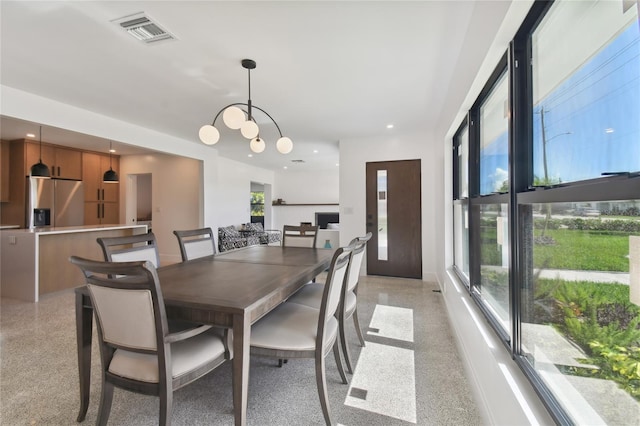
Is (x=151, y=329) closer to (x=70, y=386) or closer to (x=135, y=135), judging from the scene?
(x=70, y=386)

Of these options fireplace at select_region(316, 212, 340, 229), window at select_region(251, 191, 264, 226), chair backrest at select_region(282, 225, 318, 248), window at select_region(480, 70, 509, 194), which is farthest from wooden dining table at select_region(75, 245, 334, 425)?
window at select_region(251, 191, 264, 226)

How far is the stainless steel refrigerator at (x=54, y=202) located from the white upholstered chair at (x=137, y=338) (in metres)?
5.72

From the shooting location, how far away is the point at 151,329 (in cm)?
119

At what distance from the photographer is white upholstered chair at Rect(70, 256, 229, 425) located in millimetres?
1151

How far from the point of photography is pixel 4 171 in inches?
203

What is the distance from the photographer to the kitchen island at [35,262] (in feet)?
11.8

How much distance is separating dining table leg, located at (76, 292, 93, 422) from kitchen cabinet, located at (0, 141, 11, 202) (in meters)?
5.83

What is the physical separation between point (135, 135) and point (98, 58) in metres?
2.15

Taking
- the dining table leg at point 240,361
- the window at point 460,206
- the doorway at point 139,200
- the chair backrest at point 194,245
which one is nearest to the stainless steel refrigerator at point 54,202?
the doorway at point 139,200

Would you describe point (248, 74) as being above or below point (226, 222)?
above

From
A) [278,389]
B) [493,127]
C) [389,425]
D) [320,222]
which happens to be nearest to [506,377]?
[389,425]

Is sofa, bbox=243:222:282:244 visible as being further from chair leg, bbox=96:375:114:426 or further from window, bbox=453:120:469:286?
chair leg, bbox=96:375:114:426

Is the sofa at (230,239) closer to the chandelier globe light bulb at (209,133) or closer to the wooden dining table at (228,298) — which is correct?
the chandelier globe light bulb at (209,133)

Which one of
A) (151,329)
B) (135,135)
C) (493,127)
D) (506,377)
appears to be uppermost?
(135,135)
